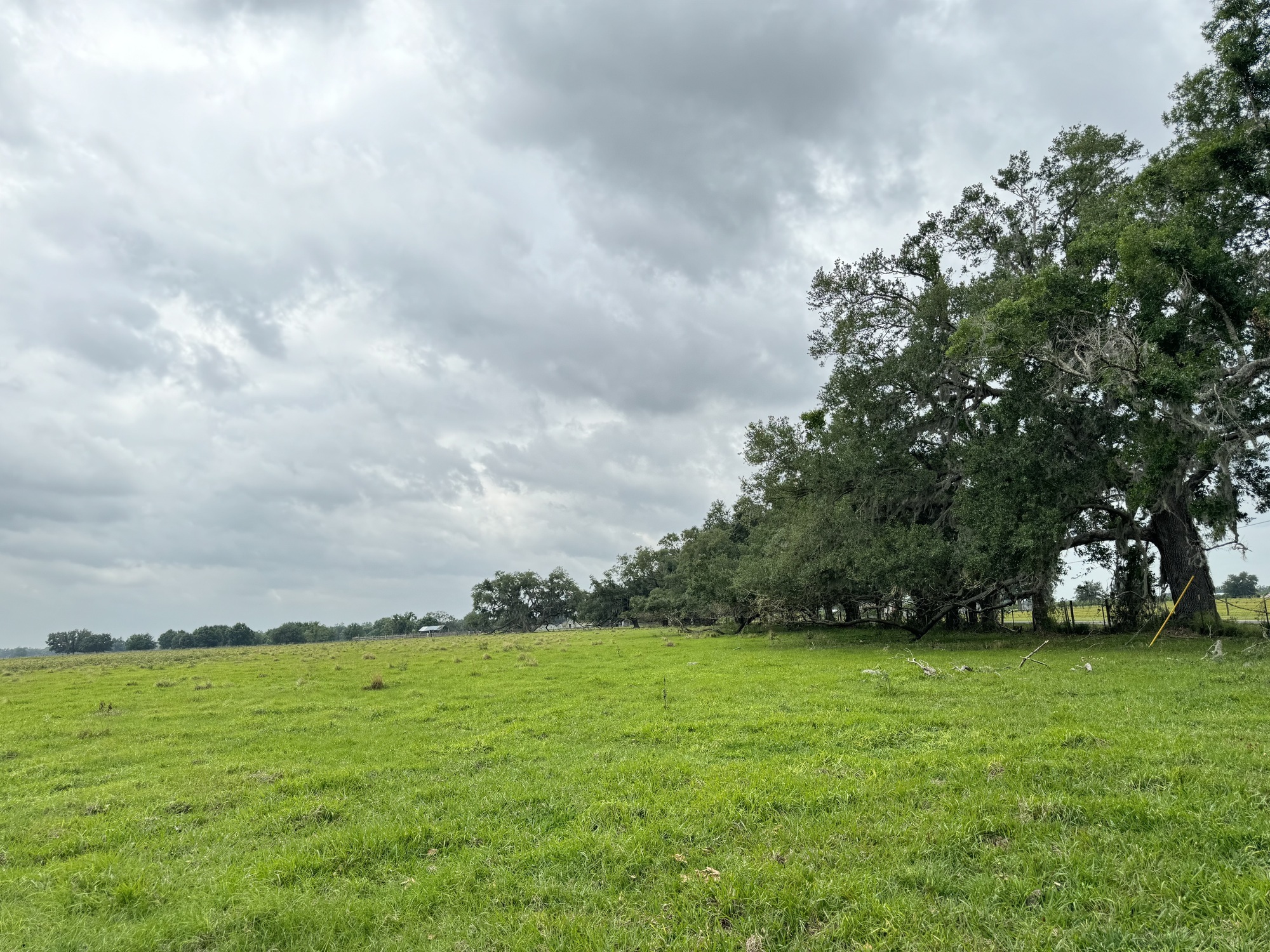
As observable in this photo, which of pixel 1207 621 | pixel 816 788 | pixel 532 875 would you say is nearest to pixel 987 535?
pixel 1207 621

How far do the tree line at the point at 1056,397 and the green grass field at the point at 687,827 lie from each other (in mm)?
9346

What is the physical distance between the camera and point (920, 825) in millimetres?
6566

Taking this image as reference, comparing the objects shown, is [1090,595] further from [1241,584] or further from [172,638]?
[172,638]

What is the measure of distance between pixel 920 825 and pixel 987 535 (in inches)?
805

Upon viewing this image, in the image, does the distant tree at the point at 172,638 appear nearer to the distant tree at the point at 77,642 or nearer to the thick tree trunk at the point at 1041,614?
the distant tree at the point at 77,642

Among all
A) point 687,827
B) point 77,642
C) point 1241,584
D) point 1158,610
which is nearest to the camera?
point 687,827

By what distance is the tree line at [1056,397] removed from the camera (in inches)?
736

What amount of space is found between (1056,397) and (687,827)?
2262cm

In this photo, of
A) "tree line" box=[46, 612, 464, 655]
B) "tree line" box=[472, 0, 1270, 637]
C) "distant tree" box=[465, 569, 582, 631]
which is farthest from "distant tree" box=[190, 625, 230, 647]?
"tree line" box=[472, 0, 1270, 637]

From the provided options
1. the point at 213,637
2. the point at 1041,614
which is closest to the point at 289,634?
the point at 213,637

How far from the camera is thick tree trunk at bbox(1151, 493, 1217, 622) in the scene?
24.6 metres

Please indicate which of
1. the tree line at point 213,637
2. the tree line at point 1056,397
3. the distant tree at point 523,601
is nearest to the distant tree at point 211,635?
the tree line at point 213,637

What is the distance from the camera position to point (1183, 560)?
25312 millimetres

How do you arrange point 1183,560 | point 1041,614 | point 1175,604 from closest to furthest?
1. point 1175,604
2. point 1183,560
3. point 1041,614
